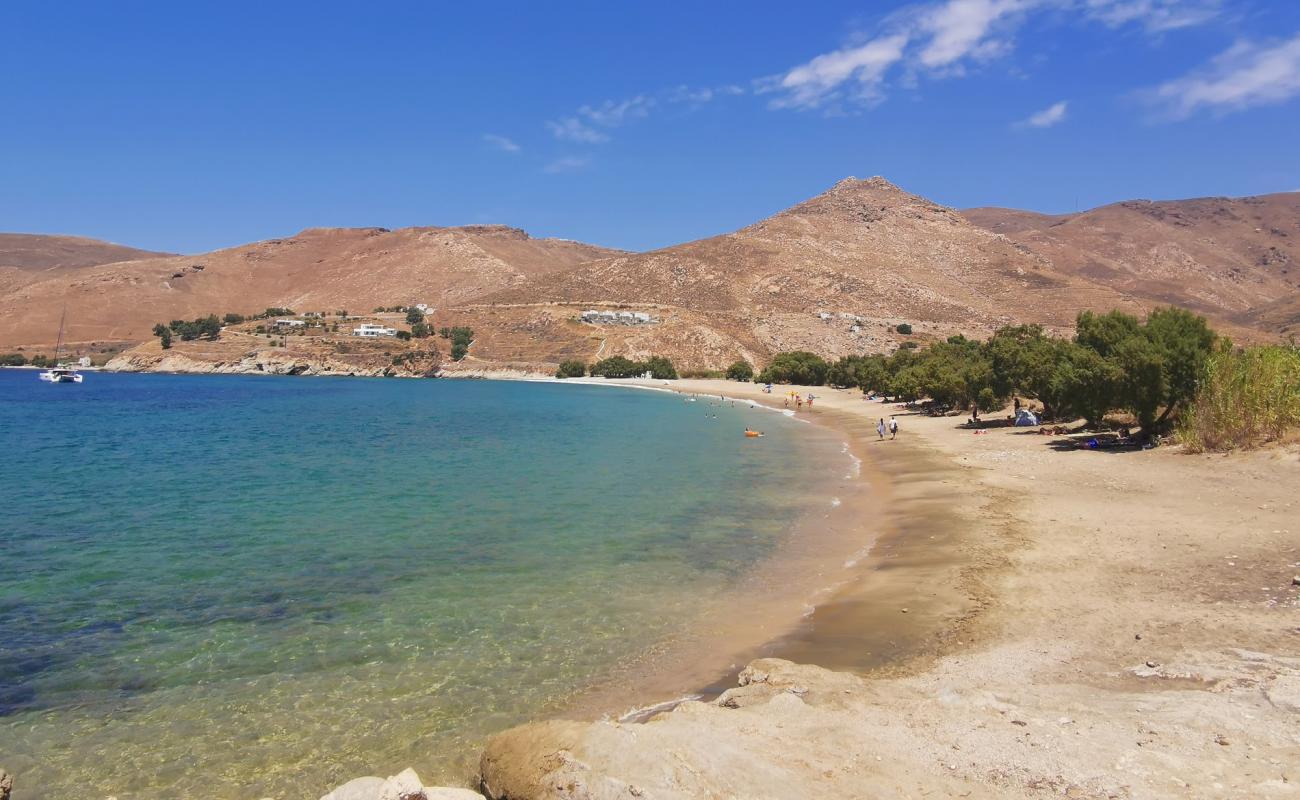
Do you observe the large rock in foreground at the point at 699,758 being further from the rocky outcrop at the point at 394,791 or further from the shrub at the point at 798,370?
the shrub at the point at 798,370

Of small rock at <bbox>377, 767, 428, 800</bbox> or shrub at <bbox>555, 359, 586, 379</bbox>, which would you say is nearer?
small rock at <bbox>377, 767, 428, 800</bbox>

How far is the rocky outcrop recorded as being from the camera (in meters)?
6.10

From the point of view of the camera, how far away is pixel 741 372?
113m

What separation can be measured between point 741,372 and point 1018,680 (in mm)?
104216

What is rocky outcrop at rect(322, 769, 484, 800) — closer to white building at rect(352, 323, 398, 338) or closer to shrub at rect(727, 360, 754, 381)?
shrub at rect(727, 360, 754, 381)

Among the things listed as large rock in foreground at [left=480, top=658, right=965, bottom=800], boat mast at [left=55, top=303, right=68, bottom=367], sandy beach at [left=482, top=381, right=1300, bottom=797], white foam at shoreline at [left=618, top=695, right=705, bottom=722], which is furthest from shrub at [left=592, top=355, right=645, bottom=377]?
boat mast at [left=55, top=303, right=68, bottom=367]

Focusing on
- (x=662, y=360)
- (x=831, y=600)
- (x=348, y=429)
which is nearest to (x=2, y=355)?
(x=662, y=360)

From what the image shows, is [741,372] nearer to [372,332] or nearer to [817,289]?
[817,289]

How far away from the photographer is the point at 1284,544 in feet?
46.0

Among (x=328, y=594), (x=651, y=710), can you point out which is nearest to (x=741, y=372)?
(x=328, y=594)

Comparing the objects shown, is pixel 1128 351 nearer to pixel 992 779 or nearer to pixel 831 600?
pixel 831 600

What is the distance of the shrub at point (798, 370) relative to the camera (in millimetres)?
101750

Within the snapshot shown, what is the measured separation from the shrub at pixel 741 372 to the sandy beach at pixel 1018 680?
93509mm

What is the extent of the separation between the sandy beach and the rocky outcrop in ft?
1.79
